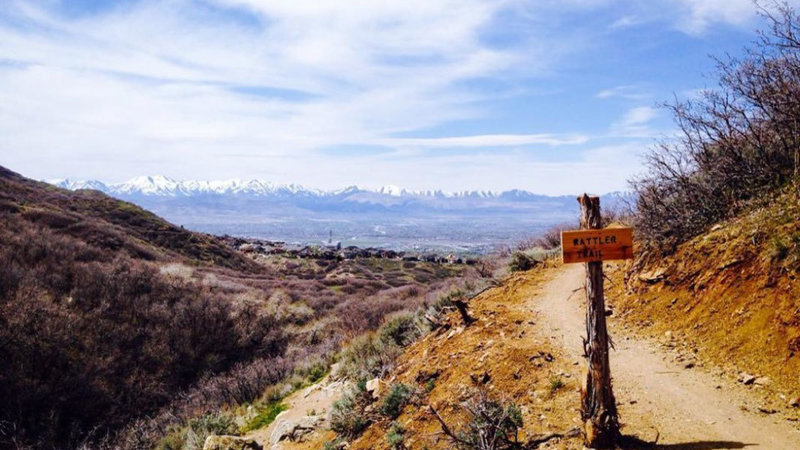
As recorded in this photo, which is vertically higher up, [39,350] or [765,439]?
[765,439]

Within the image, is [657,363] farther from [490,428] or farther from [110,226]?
[110,226]

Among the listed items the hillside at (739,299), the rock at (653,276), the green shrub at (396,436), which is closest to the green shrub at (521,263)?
the rock at (653,276)

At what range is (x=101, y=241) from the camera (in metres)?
33.5

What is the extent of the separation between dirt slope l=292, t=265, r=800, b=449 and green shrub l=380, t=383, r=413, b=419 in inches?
6.1

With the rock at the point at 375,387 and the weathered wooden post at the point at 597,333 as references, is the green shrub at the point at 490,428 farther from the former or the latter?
the rock at the point at 375,387

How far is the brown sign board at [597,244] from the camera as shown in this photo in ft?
17.8

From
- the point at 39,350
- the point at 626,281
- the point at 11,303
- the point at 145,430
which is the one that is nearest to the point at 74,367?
the point at 39,350

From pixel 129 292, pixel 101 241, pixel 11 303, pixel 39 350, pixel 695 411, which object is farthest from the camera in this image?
pixel 101 241

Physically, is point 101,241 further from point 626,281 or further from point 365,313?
point 626,281

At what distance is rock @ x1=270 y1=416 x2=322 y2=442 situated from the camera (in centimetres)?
950

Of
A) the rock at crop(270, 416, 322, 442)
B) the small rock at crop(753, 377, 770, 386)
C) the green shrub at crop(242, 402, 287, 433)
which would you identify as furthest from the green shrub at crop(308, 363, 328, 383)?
the small rock at crop(753, 377, 770, 386)

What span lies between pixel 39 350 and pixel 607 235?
1988 cm

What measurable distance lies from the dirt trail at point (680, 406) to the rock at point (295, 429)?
5.19 meters

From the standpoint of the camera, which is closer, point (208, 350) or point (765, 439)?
point (765, 439)
